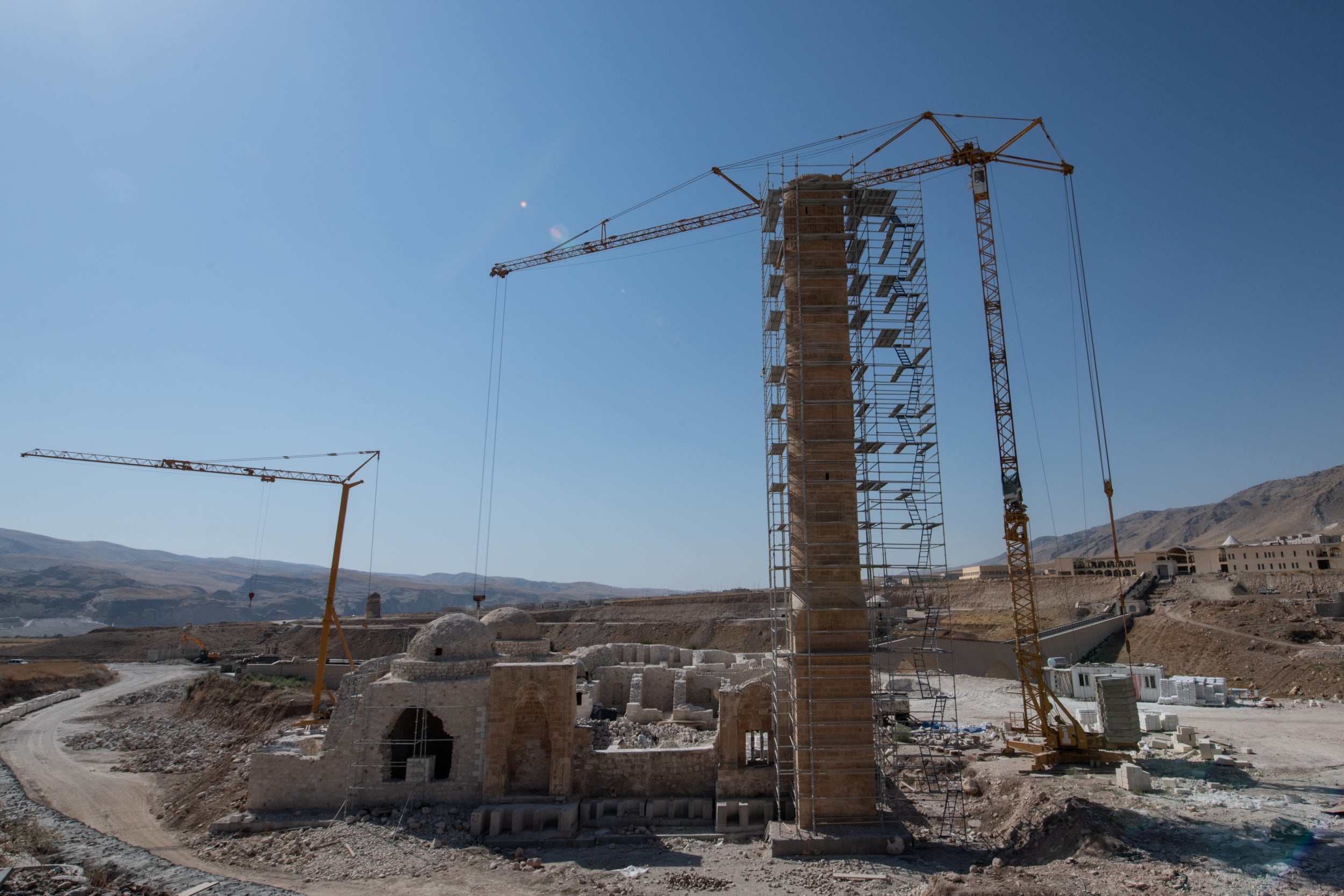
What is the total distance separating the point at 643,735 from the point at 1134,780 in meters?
13.2

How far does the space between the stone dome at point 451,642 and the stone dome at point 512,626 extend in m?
6.62

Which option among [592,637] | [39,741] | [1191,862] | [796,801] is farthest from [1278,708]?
[39,741]

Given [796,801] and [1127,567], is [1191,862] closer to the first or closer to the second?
[796,801]

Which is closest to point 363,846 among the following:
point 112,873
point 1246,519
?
point 112,873

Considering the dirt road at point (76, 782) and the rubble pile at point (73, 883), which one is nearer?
the rubble pile at point (73, 883)

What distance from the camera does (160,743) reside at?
29969 millimetres

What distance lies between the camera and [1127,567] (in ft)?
204

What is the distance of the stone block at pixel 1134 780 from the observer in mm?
17578

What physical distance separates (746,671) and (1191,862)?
681 inches

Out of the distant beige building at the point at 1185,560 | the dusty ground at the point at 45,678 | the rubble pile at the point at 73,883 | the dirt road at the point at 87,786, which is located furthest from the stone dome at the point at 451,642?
the distant beige building at the point at 1185,560

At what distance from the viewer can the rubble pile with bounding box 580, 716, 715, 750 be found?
2189 centimetres

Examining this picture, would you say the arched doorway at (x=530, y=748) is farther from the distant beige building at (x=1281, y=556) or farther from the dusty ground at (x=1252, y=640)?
the distant beige building at (x=1281, y=556)

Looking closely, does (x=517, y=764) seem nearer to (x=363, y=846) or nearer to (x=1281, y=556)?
(x=363, y=846)

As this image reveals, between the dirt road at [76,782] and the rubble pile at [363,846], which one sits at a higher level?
the rubble pile at [363,846]
